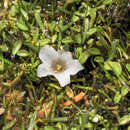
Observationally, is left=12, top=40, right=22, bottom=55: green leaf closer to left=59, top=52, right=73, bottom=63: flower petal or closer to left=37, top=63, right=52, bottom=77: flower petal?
left=37, top=63, right=52, bottom=77: flower petal

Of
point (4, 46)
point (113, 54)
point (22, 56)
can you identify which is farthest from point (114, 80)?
point (4, 46)

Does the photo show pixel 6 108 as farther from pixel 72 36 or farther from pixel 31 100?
pixel 72 36

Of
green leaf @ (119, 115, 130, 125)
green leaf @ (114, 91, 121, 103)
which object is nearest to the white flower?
green leaf @ (114, 91, 121, 103)

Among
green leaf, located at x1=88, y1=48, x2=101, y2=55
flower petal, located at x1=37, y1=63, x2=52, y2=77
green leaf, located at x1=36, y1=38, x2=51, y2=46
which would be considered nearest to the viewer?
flower petal, located at x1=37, y1=63, x2=52, y2=77

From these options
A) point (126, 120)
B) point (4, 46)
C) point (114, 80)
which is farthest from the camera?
point (4, 46)

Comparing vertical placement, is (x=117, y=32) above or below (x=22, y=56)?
above

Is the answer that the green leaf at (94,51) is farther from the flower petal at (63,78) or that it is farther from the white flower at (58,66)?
the flower petal at (63,78)

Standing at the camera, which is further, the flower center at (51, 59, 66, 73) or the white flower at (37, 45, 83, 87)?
the flower center at (51, 59, 66, 73)
